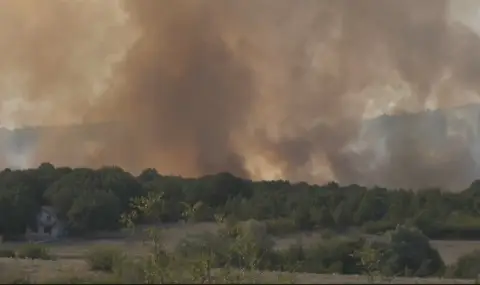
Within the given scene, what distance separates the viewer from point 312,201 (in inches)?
2170

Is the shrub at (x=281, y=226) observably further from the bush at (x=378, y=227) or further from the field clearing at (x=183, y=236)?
the bush at (x=378, y=227)

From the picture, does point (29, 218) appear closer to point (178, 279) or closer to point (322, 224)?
point (322, 224)

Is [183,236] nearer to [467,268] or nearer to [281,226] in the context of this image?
[281,226]

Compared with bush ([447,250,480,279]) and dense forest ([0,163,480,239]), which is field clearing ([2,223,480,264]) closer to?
dense forest ([0,163,480,239])

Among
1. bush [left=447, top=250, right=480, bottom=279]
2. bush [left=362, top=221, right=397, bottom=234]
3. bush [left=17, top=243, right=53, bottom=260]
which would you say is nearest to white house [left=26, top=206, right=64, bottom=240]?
bush [left=17, top=243, right=53, bottom=260]

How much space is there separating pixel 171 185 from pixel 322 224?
43.8 feet

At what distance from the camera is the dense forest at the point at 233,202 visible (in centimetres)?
4766

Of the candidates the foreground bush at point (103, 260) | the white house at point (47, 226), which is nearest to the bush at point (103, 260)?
the foreground bush at point (103, 260)

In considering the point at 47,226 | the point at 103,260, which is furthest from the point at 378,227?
the point at 103,260

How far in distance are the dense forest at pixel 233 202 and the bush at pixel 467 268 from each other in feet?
45.3

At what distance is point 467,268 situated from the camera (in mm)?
29594

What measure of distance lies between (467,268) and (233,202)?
27.3 meters

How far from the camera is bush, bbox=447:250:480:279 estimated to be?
92.3ft

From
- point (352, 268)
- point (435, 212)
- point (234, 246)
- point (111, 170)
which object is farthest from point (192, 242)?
point (111, 170)
